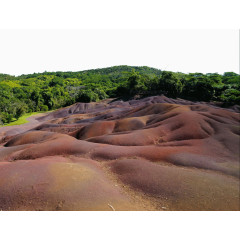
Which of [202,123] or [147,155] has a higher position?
[202,123]

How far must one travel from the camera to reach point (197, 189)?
5613 millimetres

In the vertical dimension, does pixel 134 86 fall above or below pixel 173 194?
above

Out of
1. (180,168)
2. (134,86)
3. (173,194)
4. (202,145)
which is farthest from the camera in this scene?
(134,86)

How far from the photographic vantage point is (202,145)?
29.8ft

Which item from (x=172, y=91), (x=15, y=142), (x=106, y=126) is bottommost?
(x=15, y=142)

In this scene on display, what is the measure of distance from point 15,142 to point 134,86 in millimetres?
42219

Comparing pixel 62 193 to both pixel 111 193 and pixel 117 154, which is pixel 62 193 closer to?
pixel 111 193

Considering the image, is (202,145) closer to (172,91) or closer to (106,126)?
→ (106,126)

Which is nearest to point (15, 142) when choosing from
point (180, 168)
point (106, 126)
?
point (106, 126)

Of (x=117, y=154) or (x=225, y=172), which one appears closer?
(x=225, y=172)

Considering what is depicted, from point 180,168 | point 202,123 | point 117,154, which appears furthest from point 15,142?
point 202,123

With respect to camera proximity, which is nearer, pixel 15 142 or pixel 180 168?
pixel 180 168

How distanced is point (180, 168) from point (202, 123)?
522cm

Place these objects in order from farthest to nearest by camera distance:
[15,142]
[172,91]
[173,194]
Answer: [172,91] → [15,142] → [173,194]
